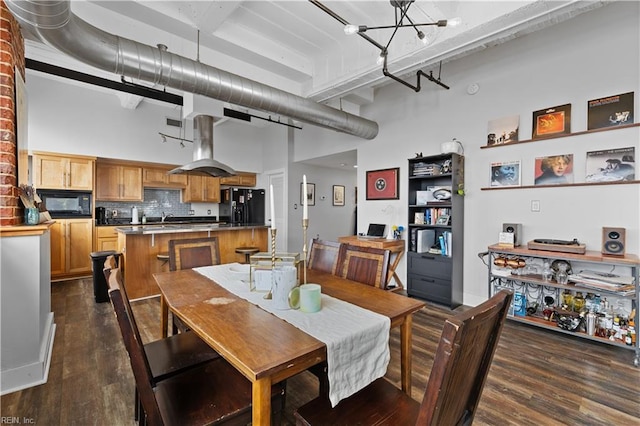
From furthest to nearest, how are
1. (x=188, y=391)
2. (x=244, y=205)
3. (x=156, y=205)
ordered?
(x=244, y=205), (x=156, y=205), (x=188, y=391)

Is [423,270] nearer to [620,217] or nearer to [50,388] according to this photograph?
[620,217]

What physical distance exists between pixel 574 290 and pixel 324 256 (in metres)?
2.49

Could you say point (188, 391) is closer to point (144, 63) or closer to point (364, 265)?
point (364, 265)

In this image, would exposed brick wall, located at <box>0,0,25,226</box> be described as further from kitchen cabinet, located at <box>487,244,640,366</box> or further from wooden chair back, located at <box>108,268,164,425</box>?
kitchen cabinet, located at <box>487,244,640,366</box>

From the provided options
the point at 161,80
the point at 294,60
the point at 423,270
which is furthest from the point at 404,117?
the point at 161,80

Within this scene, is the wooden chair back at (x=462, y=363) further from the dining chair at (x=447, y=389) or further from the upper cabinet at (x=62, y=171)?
the upper cabinet at (x=62, y=171)

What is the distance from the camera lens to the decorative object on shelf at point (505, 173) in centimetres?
336

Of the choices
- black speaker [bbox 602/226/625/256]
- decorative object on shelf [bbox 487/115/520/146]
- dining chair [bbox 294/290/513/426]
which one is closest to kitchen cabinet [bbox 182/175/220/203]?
decorative object on shelf [bbox 487/115/520/146]

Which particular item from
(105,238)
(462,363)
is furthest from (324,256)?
(105,238)

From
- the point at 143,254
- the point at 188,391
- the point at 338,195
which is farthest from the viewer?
the point at 338,195

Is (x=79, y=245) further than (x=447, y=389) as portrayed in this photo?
Yes

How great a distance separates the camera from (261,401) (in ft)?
3.07

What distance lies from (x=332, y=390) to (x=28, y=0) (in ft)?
8.78

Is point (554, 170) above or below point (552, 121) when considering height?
below
